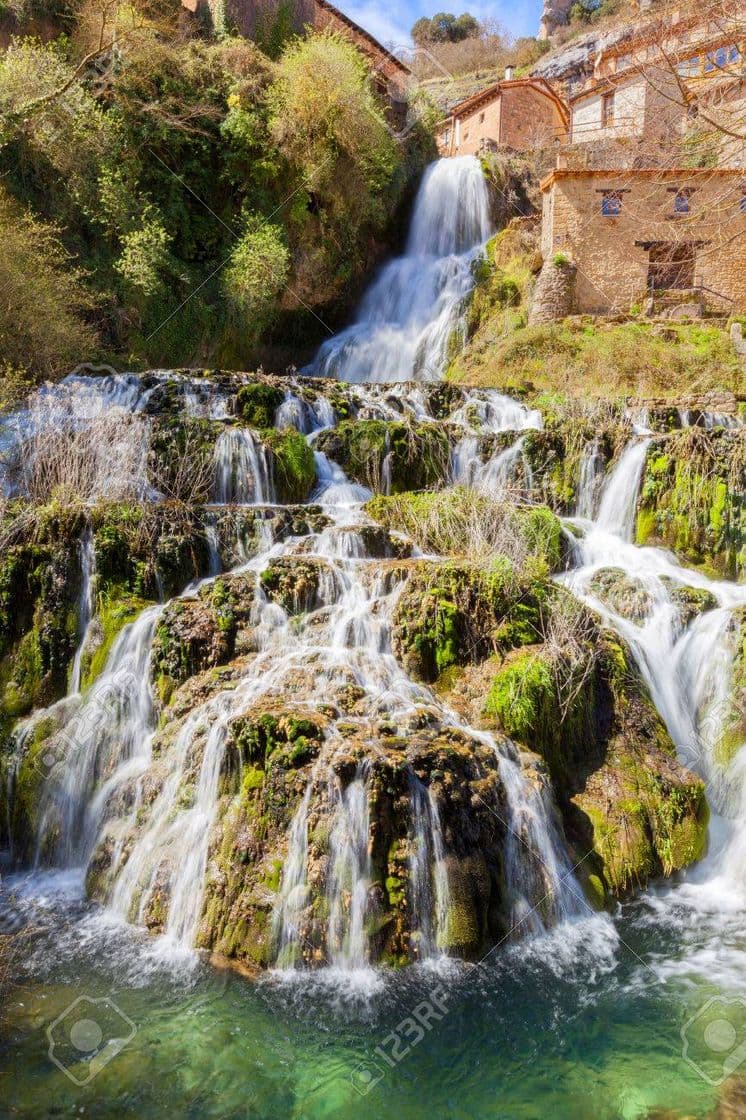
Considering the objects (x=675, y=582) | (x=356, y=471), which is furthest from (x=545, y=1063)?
(x=356, y=471)

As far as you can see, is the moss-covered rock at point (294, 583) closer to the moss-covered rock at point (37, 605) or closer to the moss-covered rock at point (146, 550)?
the moss-covered rock at point (146, 550)

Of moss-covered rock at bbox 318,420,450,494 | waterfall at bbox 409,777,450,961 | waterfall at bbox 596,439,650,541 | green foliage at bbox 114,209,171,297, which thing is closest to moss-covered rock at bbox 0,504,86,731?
waterfall at bbox 409,777,450,961

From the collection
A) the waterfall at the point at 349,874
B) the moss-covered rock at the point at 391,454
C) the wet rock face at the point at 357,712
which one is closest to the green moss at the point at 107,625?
the wet rock face at the point at 357,712

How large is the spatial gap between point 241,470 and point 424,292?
11210mm

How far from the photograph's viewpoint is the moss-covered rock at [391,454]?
10.1 m

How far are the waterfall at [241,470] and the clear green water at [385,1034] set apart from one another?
5525mm

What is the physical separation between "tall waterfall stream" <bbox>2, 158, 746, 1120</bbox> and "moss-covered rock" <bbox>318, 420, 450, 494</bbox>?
1869 millimetres

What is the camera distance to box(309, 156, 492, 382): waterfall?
17.1m

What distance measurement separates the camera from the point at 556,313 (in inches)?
702

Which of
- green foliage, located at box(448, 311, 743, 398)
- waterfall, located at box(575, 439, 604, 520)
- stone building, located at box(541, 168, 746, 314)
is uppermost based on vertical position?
stone building, located at box(541, 168, 746, 314)

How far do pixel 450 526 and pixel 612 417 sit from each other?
4025 millimetres

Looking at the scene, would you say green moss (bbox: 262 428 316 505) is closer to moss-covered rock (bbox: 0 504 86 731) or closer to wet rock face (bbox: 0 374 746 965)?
wet rock face (bbox: 0 374 746 965)

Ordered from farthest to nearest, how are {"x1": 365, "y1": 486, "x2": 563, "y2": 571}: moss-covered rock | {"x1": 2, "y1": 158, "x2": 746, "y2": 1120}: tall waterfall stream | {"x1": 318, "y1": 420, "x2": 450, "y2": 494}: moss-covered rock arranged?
{"x1": 318, "y1": 420, "x2": 450, "y2": 494}: moss-covered rock
{"x1": 365, "y1": 486, "x2": 563, "y2": 571}: moss-covered rock
{"x1": 2, "y1": 158, "x2": 746, "y2": 1120}: tall waterfall stream

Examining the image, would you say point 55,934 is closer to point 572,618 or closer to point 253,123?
point 572,618
